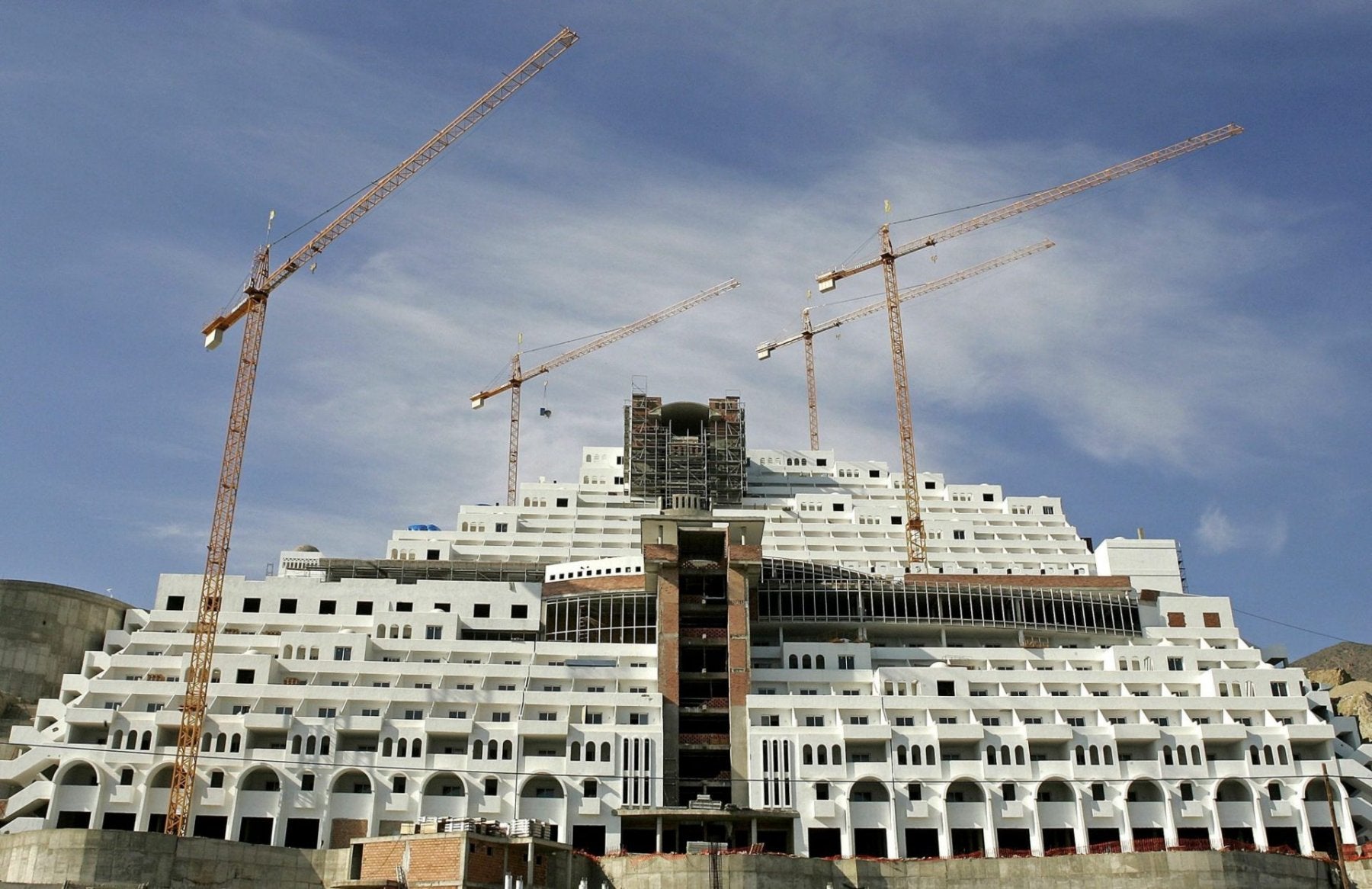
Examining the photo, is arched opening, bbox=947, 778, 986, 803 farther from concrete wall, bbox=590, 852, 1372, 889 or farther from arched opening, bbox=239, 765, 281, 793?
arched opening, bbox=239, 765, 281, 793

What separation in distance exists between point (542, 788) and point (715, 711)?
15.4 metres

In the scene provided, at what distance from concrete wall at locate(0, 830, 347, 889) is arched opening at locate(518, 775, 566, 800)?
14720 mm

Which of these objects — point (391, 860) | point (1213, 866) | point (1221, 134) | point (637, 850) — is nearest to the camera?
point (391, 860)

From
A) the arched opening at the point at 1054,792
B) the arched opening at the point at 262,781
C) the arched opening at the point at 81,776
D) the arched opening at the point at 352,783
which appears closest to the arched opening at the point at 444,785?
the arched opening at the point at 352,783

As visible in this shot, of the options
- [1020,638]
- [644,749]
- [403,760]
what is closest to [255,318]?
[403,760]

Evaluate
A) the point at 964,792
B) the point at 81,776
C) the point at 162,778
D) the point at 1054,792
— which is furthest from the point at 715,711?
the point at 81,776

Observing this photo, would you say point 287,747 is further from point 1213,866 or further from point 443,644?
point 1213,866

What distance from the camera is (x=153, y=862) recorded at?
84562 mm

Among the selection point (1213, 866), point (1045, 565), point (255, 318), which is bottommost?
point (1213, 866)

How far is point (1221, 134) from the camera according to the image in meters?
147

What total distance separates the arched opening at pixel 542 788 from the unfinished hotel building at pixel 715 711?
33 cm

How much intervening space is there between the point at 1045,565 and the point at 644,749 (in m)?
54.0

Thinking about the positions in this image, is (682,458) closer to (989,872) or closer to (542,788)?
(542,788)

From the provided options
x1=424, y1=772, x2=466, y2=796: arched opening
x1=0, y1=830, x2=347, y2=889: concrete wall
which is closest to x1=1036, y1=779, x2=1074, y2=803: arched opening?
x1=424, y1=772, x2=466, y2=796: arched opening
